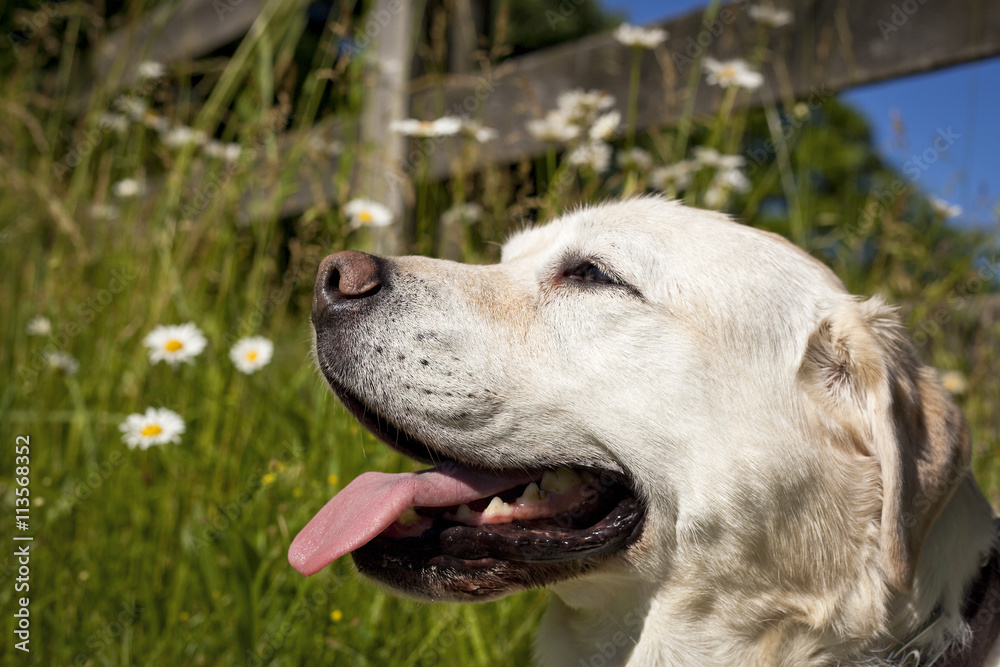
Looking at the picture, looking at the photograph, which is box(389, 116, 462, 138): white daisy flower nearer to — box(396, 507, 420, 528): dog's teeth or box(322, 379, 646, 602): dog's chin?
box(322, 379, 646, 602): dog's chin

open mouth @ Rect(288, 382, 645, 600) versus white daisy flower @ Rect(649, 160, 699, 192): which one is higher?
white daisy flower @ Rect(649, 160, 699, 192)

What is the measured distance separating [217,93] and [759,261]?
264 centimetres

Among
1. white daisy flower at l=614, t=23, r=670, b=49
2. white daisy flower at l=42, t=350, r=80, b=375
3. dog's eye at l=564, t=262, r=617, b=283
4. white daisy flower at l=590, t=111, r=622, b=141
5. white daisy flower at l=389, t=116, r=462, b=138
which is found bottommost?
white daisy flower at l=42, t=350, r=80, b=375

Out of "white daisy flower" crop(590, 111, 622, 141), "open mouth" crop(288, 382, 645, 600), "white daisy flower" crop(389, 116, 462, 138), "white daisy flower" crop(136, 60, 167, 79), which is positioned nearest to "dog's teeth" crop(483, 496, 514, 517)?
"open mouth" crop(288, 382, 645, 600)

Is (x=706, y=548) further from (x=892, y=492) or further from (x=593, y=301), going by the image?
(x=593, y=301)

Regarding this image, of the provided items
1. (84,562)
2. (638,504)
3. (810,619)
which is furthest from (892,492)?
(84,562)

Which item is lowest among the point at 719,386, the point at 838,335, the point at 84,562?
the point at 84,562

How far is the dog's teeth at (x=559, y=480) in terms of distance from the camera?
2020mm

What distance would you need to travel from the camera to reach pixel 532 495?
200 centimetres

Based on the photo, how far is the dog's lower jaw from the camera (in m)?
1.83

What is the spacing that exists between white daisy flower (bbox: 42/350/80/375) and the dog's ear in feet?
8.96

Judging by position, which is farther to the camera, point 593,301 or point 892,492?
point 593,301

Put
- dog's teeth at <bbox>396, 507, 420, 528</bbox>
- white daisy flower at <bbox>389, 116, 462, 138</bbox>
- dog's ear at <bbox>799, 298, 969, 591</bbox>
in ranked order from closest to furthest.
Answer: dog's ear at <bbox>799, 298, 969, 591</bbox>, dog's teeth at <bbox>396, 507, 420, 528</bbox>, white daisy flower at <bbox>389, 116, 462, 138</bbox>

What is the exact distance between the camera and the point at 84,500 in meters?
2.83
